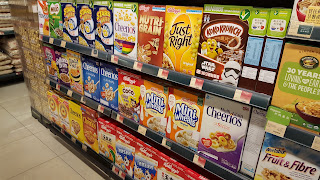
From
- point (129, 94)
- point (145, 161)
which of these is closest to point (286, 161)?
point (145, 161)

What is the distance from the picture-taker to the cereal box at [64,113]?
2.51m

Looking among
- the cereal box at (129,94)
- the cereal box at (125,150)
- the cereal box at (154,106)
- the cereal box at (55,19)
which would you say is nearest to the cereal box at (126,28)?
the cereal box at (129,94)

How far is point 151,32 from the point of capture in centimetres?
150

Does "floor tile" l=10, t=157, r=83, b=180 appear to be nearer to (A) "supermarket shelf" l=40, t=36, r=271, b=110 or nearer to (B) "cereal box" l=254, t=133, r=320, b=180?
(A) "supermarket shelf" l=40, t=36, r=271, b=110

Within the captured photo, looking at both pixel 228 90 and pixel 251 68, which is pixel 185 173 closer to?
pixel 228 90

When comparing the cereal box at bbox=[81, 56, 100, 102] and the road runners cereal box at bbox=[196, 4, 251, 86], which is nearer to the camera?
the road runners cereal box at bbox=[196, 4, 251, 86]

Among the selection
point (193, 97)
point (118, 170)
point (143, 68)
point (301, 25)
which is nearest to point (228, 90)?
point (193, 97)

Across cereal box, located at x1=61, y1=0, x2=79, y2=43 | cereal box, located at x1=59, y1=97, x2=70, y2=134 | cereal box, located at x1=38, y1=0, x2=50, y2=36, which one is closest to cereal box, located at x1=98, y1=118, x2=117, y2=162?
cereal box, located at x1=59, y1=97, x2=70, y2=134

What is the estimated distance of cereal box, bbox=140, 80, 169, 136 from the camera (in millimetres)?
1586

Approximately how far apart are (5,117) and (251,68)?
3562 millimetres

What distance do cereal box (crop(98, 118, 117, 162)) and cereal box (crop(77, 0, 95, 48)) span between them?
2.33 feet

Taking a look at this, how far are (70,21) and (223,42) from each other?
155cm

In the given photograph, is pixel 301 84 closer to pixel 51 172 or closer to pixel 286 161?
pixel 286 161

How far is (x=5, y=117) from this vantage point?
3346mm
